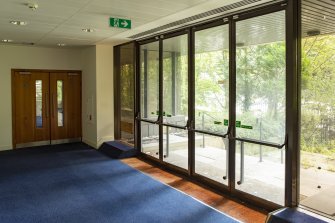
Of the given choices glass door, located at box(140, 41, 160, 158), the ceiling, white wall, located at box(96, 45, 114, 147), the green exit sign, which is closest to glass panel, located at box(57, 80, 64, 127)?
white wall, located at box(96, 45, 114, 147)

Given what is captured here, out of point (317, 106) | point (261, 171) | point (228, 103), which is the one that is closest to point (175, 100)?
point (228, 103)

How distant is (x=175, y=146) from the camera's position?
6344 mm

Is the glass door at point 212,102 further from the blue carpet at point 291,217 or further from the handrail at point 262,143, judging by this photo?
the blue carpet at point 291,217

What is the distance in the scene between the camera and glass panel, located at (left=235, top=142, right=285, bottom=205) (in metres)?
4.19

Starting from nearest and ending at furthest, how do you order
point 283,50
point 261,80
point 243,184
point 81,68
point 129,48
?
point 283,50, point 261,80, point 243,184, point 129,48, point 81,68

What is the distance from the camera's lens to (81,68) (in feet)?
28.7

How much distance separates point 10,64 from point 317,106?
24.0ft

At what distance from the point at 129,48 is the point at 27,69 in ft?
9.50

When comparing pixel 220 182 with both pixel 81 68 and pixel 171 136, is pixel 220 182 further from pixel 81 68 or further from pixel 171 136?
pixel 81 68

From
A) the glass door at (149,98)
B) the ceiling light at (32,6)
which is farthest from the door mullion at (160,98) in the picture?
the ceiling light at (32,6)

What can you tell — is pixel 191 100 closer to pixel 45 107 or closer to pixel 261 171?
pixel 261 171

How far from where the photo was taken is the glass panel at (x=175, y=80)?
19.0 feet

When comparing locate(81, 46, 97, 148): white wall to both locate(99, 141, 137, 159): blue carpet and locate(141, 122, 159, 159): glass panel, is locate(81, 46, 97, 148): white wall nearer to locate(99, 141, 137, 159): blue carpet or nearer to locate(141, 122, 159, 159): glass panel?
locate(99, 141, 137, 159): blue carpet

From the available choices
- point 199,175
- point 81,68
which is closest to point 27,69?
point 81,68
